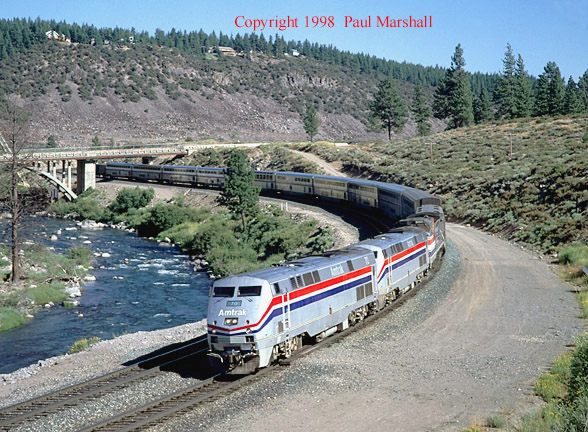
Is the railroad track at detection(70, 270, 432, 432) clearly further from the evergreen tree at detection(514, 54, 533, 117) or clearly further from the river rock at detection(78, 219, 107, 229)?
the evergreen tree at detection(514, 54, 533, 117)

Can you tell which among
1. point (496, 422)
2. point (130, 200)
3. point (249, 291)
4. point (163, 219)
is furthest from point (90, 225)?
point (496, 422)

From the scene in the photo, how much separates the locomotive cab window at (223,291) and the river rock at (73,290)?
82.9 ft

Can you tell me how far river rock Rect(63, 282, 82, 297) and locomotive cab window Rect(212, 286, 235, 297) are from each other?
25264 mm

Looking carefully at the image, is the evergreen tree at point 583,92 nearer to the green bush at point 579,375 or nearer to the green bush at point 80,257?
the green bush at point 80,257

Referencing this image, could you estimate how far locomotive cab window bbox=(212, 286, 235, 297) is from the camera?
20672mm

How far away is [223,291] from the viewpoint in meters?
20.9

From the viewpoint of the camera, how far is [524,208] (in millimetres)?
57312

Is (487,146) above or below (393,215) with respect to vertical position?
above

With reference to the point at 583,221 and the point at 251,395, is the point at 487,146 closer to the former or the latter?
the point at 583,221

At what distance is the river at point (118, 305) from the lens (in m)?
32.1

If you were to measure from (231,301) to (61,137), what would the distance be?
153 metres

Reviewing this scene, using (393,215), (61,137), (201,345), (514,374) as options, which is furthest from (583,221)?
(61,137)

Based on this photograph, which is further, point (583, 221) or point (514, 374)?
point (583, 221)

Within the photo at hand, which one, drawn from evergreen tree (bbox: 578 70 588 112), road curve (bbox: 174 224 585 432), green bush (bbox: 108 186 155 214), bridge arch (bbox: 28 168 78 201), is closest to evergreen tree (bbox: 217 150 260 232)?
green bush (bbox: 108 186 155 214)
